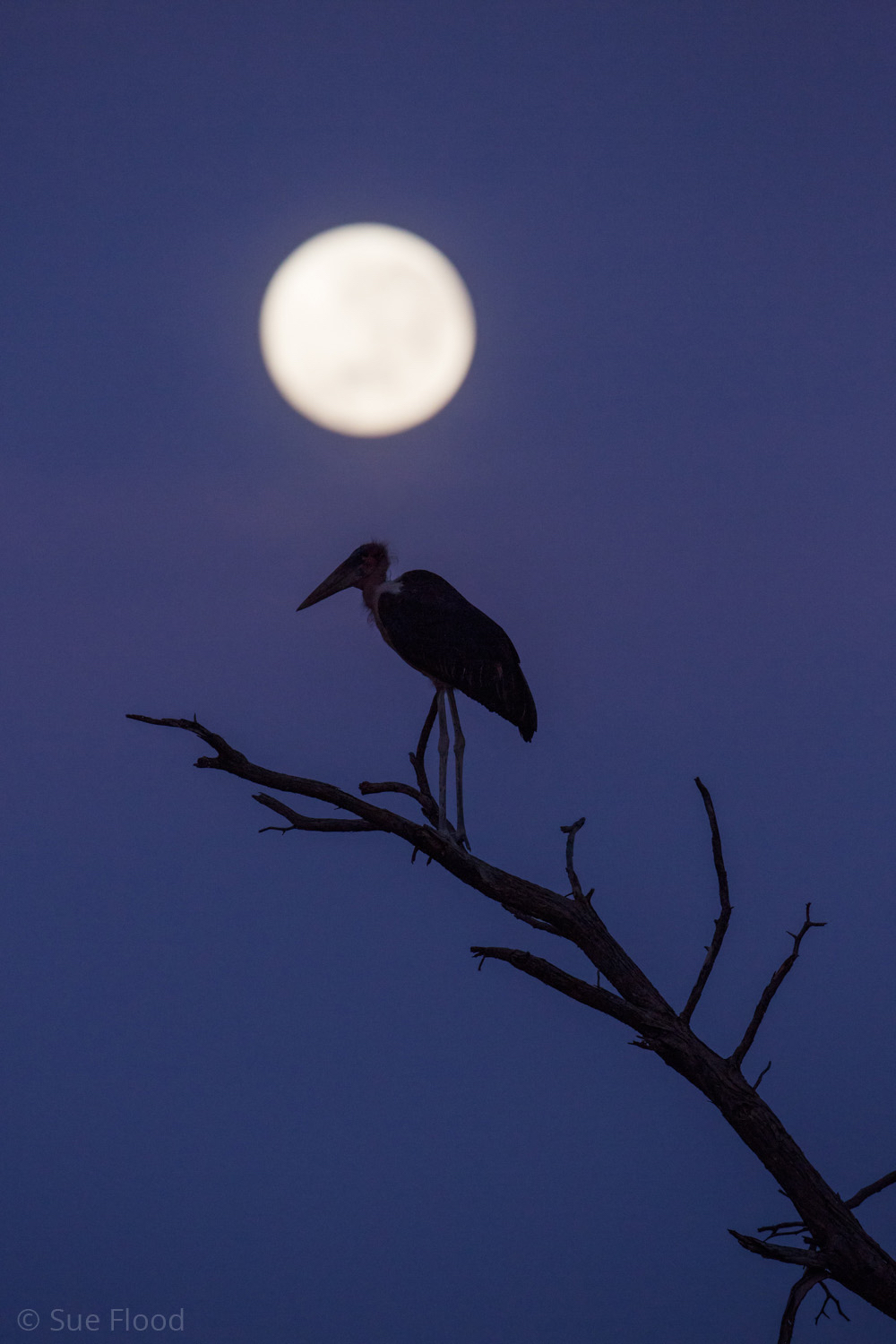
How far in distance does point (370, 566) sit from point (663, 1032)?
4291mm

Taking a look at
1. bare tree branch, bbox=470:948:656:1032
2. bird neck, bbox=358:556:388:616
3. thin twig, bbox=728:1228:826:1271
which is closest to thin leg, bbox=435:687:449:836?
bird neck, bbox=358:556:388:616

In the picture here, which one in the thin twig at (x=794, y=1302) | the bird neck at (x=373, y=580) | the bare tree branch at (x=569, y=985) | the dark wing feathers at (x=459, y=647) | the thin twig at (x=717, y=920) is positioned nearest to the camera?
the thin twig at (x=794, y=1302)

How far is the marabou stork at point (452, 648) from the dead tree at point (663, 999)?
3.95 ft

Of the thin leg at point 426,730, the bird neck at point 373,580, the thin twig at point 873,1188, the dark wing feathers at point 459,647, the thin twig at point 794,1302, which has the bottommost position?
the thin twig at point 794,1302

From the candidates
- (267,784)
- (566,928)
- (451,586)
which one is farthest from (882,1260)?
(451,586)

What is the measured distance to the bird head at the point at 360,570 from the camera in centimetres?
845

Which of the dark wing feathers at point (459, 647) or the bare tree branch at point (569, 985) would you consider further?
the dark wing feathers at point (459, 647)

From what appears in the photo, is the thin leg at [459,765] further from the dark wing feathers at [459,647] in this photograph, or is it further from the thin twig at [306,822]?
the thin twig at [306,822]

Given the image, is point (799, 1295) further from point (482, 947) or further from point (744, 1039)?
point (482, 947)

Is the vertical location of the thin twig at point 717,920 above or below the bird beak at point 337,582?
below

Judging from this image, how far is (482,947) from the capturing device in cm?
539

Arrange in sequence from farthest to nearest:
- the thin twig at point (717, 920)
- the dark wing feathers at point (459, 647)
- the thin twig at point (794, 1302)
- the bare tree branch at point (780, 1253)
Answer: the dark wing feathers at point (459, 647)
the thin twig at point (717, 920)
the thin twig at point (794, 1302)
the bare tree branch at point (780, 1253)

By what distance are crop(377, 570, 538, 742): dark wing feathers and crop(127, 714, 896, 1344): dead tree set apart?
1.20 meters

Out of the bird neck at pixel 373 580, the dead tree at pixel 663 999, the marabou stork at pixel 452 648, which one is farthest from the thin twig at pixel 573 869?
the bird neck at pixel 373 580
